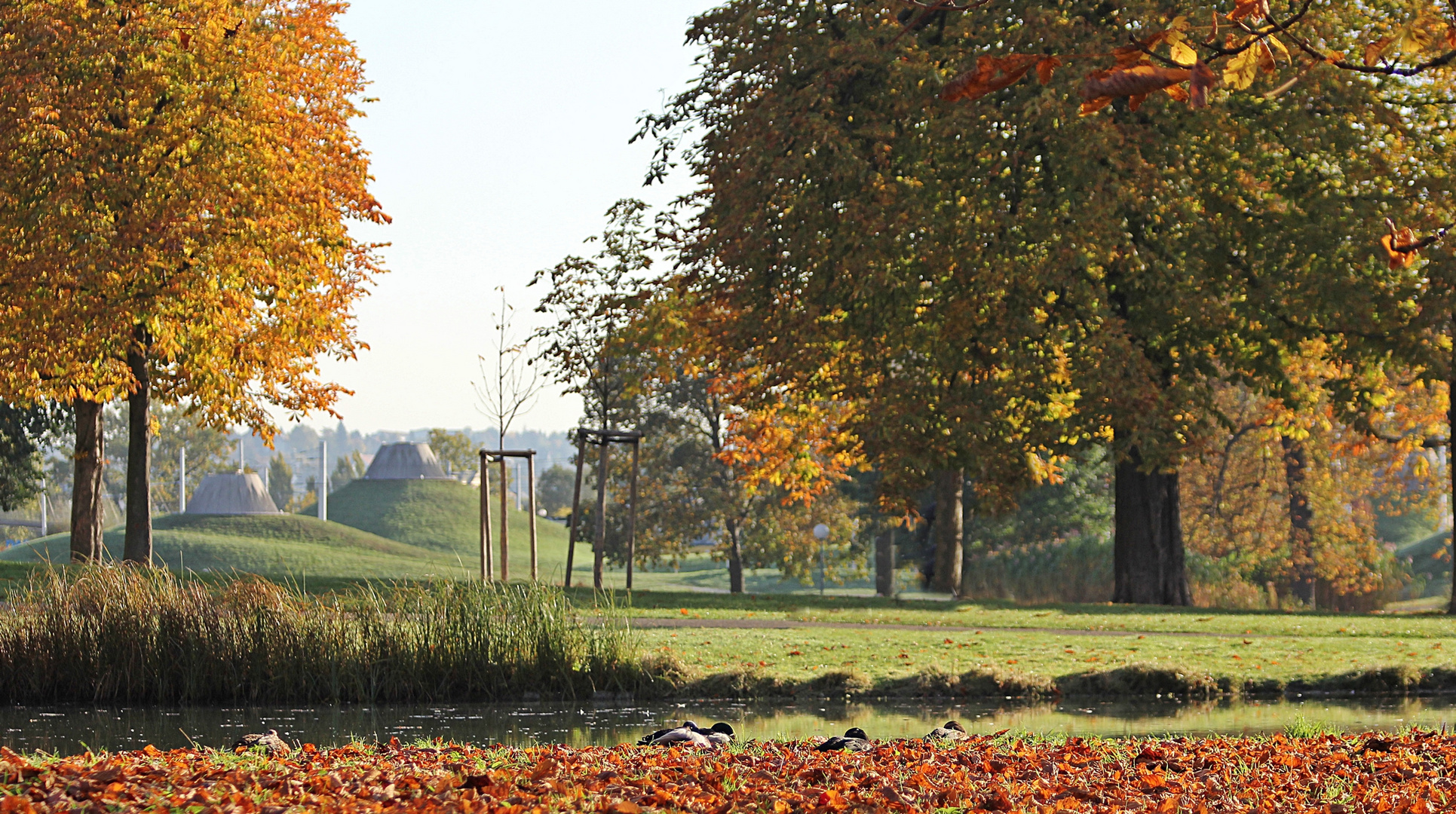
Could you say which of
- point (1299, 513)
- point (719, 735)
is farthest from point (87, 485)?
point (1299, 513)

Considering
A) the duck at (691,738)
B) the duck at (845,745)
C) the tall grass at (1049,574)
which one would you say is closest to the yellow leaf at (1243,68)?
the duck at (845,745)

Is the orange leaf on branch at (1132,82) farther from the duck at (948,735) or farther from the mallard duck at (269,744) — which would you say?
the mallard duck at (269,744)

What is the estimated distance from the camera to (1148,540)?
21938mm

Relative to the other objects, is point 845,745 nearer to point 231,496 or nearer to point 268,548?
point 268,548

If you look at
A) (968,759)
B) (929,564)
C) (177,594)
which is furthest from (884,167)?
(929,564)

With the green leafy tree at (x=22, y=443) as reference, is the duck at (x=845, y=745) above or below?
below

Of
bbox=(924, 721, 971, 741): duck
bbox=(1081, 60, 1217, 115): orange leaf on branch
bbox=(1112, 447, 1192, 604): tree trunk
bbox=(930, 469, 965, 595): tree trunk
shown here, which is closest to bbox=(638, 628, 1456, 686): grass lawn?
bbox=(924, 721, 971, 741): duck

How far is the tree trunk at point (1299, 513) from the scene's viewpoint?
3588 cm

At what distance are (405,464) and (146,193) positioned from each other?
40.3 meters

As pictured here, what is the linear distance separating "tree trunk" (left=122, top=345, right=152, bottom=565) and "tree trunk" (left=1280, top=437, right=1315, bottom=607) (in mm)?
27286

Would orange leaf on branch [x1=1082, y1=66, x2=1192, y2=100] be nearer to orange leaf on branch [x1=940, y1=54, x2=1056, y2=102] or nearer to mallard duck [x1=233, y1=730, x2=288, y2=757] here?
orange leaf on branch [x1=940, y1=54, x2=1056, y2=102]

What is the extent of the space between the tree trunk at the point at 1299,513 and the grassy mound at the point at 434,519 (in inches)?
817

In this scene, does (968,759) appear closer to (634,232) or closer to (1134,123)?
(1134,123)

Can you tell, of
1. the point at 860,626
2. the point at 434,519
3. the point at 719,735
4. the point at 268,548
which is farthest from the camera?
the point at 434,519
